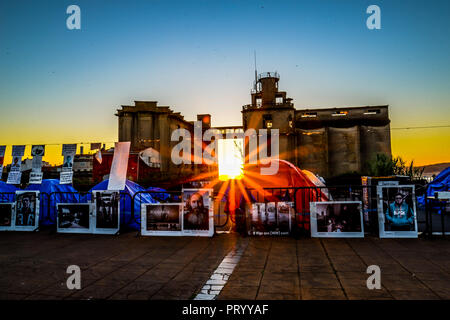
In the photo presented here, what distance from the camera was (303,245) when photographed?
7.09 meters

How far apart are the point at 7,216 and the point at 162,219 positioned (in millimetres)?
5931

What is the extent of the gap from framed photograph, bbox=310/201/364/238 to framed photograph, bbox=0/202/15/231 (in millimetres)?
10133

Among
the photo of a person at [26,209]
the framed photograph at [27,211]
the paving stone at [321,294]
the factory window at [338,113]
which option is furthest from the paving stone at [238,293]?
the factory window at [338,113]

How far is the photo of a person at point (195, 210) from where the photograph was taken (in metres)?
8.34

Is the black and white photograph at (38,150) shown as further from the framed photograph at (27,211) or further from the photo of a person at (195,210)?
the photo of a person at (195,210)

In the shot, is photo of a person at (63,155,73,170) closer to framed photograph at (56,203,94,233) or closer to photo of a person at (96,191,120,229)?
framed photograph at (56,203,94,233)

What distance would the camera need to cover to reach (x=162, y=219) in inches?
338

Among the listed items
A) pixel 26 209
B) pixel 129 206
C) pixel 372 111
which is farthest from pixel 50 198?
pixel 372 111

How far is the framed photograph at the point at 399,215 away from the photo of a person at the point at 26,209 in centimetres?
1102

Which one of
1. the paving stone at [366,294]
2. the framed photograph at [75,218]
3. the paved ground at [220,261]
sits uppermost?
the framed photograph at [75,218]

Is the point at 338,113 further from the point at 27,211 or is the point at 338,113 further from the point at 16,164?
the point at 27,211

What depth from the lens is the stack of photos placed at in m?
8.13

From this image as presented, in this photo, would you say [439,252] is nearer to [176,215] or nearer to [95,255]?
[176,215]

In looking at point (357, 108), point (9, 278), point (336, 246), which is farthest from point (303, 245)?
point (357, 108)
